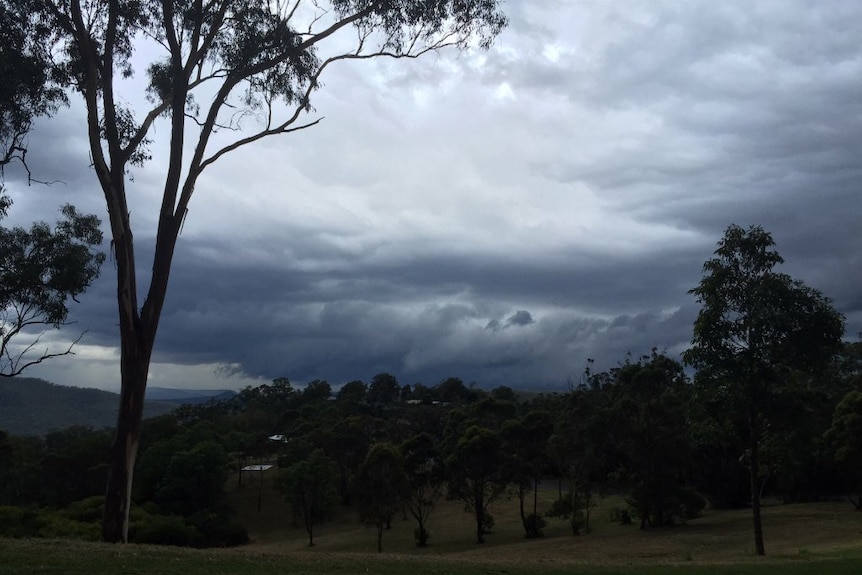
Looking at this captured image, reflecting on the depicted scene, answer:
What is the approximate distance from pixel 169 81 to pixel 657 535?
1309 inches

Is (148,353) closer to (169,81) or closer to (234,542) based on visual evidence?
(169,81)

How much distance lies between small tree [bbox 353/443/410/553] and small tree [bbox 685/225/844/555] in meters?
25.9

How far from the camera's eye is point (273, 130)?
21125 millimetres

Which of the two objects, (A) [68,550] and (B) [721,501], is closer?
(A) [68,550]

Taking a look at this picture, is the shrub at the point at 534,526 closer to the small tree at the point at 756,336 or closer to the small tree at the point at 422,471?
the small tree at the point at 422,471

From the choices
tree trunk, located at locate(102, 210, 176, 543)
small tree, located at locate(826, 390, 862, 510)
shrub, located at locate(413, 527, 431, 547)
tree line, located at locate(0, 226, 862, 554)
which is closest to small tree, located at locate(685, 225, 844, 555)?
tree line, located at locate(0, 226, 862, 554)

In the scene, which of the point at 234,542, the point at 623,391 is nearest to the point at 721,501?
the point at 623,391

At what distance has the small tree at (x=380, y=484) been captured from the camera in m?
46.4

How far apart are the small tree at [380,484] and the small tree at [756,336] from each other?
2585 centimetres

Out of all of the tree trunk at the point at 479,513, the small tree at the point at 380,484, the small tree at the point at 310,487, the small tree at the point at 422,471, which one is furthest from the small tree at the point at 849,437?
the small tree at the point at 310,487

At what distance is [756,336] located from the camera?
2322cm

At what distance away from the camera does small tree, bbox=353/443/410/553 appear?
152ft

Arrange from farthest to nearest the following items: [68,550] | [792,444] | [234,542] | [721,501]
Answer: [721,501] → [234,542] → [792,444] → [68,550]

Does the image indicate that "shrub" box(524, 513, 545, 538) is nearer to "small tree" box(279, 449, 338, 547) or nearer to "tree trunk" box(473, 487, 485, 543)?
"tree trunk" box(473, 487, 485, 543)
